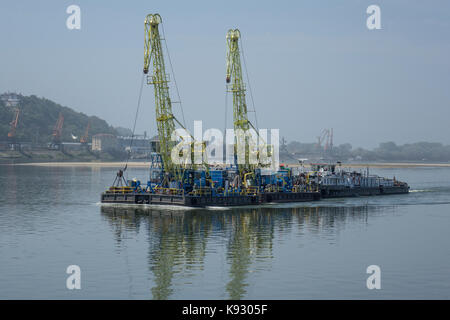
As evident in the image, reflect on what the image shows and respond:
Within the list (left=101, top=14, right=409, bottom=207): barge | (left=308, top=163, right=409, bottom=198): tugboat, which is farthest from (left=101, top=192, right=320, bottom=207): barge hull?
(left=308, top=163, right=409, bottom=198): tugboat

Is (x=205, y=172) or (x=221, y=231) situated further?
(x=205, y=172)

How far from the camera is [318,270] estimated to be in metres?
46.3

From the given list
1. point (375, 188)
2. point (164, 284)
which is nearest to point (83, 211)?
point (164, 284)

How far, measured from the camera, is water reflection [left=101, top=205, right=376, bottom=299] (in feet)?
149

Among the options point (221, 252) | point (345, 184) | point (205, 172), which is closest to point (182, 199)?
point (205, 172)

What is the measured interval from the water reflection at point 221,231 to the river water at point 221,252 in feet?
0.39

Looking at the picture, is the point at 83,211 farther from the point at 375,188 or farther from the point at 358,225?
the point at 375,188

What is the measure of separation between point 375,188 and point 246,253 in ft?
268

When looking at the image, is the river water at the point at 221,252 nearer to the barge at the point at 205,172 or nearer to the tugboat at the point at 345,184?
the barge at the point at 205,172

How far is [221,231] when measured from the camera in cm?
6550

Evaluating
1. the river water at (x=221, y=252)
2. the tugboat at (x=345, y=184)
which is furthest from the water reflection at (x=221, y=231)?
the tugboat at (x=345, y=184)

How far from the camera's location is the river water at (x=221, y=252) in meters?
40.8

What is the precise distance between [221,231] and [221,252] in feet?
39.5

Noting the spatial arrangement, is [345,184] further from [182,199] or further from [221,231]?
[221,231]
